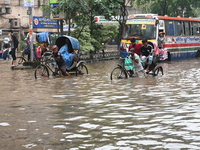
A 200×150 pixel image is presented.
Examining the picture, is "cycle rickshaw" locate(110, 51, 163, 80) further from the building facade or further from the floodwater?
the building facade

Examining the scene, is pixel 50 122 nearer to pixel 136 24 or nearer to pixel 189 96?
pixel 189 96

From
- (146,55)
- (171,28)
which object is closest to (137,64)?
(146,55)

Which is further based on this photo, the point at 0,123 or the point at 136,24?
the point at 136,24

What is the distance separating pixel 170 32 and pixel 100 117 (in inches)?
1028

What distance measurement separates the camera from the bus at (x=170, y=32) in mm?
33094

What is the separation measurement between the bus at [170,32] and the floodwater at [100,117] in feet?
55.9

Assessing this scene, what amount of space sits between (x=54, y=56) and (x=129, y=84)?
4507mm

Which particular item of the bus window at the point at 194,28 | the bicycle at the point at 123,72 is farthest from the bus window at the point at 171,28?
the bicycle at the point at 123,72

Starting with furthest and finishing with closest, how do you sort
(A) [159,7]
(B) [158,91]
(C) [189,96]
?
(A) [159,7] < (B) [158,91] < (C) [189,96]

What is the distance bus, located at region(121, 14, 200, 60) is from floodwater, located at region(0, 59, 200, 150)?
17.0 m

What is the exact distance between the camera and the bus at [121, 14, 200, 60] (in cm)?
3309

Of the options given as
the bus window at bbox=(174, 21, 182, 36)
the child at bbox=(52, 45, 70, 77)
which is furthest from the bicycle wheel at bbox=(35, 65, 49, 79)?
the bus window at bbox=(174, 21, 182, 36)

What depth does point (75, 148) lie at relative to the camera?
22.7ft

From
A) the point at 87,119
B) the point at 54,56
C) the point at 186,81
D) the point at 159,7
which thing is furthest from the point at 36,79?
the point at 159,7
